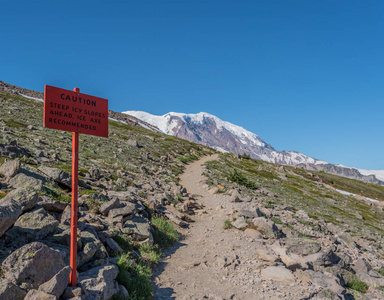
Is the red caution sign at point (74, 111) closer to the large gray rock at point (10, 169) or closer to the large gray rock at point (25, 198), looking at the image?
the large gray rock at point (25, 198)

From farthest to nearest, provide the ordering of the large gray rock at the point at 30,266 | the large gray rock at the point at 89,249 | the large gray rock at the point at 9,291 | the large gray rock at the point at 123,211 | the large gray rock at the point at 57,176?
the large gray rock at the point at 57,176 < the large gray rock at the point at 123,211 < the large gray rock at the point at 89,249 < the large gray rock at the point at 30,266 < the large gray rock at the point at 9,291

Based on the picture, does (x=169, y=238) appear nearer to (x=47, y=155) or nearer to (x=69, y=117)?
(x=69, y=117)

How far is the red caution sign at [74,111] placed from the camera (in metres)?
5.98

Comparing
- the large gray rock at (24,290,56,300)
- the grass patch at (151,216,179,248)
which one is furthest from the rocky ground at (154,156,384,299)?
the large gray rock at (24,290,56,300)

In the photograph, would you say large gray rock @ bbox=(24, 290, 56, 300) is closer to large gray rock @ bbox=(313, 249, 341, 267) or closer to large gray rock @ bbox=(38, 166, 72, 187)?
large gray rock @ bbox=(38, 166, 72, 187)

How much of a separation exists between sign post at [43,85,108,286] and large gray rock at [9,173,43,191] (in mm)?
6241

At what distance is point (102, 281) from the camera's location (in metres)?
6.81

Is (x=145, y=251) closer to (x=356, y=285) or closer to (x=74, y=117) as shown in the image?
(x=74, y=117)

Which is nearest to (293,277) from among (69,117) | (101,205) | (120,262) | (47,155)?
(120,262)

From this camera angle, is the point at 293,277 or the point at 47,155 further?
the point at 47,155

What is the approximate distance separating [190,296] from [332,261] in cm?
906

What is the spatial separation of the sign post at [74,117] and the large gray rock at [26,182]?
246 inches

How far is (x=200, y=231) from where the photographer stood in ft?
54.9

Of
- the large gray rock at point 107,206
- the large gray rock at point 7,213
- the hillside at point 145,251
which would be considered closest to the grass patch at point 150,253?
the hillside at point 145,251
